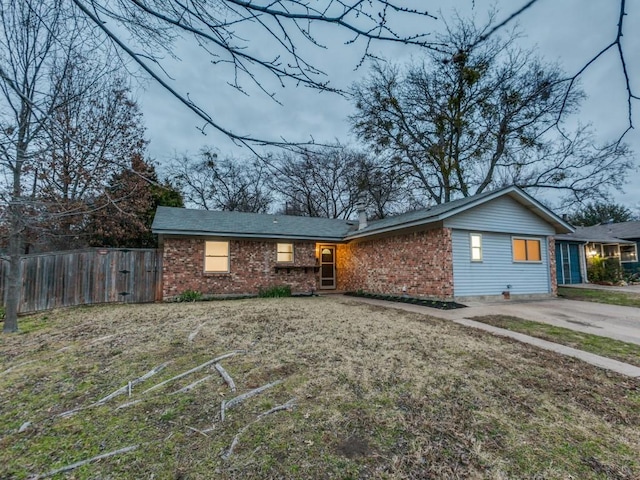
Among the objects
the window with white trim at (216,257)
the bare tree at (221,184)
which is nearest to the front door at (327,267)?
the window with white trim at (216,257)

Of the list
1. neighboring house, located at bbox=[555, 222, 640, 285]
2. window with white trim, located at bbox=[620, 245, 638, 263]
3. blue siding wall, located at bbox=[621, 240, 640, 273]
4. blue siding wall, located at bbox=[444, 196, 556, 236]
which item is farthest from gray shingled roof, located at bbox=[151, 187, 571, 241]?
window with white trim, located at bbox=[620, 245, 638, 263]

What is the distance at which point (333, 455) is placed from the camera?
2.13m

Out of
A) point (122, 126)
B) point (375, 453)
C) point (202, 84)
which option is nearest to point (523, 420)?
point (375, 453)

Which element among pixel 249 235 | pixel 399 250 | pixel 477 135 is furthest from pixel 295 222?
pixel 477 135

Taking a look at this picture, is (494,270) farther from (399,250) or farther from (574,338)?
(574,338)

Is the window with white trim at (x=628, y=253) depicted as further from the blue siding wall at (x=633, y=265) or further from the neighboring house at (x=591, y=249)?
the blue siding wall at (x=633, y=265)

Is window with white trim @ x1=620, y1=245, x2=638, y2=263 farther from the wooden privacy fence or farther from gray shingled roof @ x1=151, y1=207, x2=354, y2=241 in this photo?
the wooden privacy fence

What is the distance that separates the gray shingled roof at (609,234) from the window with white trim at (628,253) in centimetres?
66

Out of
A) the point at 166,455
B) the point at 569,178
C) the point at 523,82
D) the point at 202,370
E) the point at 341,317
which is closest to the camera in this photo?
the point at 166,455

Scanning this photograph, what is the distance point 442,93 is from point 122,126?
616 inches

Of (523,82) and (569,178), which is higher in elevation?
(523,82)

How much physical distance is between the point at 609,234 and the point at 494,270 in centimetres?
1713

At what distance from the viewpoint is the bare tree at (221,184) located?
2147 cm

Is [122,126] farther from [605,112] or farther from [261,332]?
[605,112]
